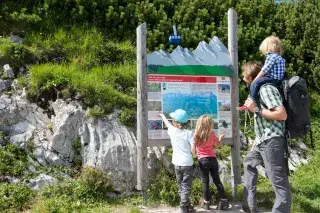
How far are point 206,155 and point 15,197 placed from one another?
2.83 metres

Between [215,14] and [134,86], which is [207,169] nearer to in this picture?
[134,86]

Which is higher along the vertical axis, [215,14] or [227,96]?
[215,14]

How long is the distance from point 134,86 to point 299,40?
19.0 ft

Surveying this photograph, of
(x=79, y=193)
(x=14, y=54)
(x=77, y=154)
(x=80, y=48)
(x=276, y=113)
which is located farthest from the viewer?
(x=80, y=48)

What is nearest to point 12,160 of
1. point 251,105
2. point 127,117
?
point 127,117

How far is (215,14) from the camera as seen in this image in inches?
470

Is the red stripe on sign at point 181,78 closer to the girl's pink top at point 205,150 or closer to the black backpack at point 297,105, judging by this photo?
the girl's pink top at point 205,150

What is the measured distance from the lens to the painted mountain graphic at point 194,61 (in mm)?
6820

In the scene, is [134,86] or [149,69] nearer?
[149,69]

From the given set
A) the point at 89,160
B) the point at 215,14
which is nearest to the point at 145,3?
the point at 215,14

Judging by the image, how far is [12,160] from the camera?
694cm

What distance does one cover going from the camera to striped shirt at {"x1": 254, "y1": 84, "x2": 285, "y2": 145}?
16.7 ft

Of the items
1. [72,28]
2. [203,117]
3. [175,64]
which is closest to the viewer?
[203,117]

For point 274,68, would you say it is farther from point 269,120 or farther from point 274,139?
point 274,139
